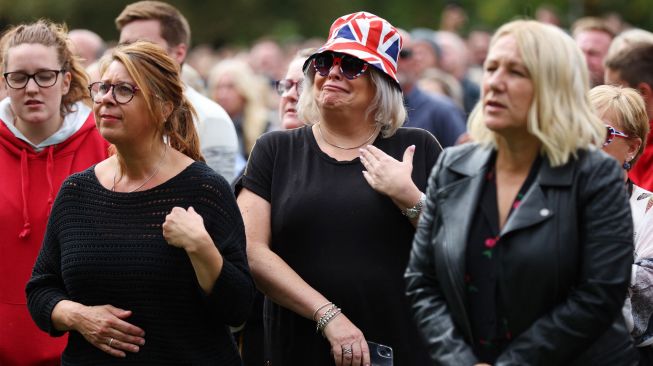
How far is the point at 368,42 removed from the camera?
16.4 ft

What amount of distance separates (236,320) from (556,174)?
5.03 ft

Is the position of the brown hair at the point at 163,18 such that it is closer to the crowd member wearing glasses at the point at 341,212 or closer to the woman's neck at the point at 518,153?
the crowd member wearing glasses at the point at 341,212

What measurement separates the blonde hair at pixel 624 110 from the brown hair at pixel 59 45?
2688mm

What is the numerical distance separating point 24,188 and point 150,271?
4.27 feet

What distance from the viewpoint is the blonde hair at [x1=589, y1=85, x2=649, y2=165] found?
199 inches

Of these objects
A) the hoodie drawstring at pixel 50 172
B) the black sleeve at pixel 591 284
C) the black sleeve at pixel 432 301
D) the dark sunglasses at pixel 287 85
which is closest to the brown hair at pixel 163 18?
the dark sunglasses at pixel 287 85

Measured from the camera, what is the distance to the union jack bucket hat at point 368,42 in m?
4.95

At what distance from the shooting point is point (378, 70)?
4973 mm

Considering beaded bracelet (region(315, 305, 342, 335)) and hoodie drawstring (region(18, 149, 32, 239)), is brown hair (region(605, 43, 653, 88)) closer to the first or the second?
beaded bracelet (region(315, 305, 342, 335))

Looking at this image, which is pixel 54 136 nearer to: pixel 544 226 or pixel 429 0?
pixel 544 226

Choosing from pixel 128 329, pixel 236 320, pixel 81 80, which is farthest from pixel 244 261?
pixel 81 80

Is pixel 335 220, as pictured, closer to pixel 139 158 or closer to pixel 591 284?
pixel 139 158

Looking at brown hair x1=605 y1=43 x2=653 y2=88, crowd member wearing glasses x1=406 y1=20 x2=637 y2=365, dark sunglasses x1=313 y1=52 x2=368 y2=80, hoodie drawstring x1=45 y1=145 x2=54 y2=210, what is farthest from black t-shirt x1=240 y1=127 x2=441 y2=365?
brown hair x1=605 y1=43 x2=653 y2=88

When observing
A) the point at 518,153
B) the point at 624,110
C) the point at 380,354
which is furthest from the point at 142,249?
the point at 624,110
